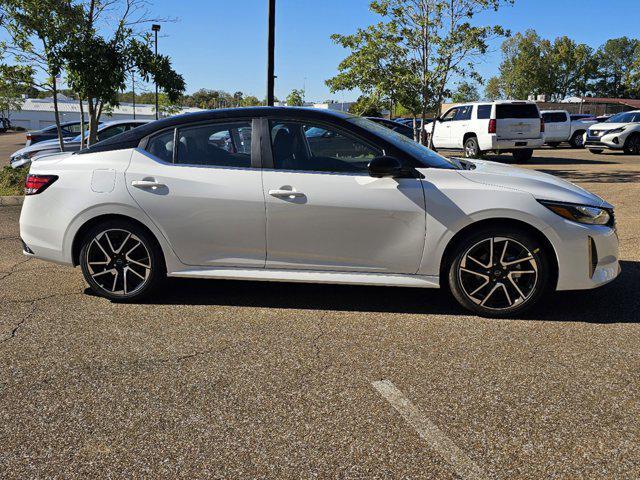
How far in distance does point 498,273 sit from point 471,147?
15703 mm

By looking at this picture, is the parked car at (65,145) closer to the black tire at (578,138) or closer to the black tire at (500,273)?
the black tire at (500,273)

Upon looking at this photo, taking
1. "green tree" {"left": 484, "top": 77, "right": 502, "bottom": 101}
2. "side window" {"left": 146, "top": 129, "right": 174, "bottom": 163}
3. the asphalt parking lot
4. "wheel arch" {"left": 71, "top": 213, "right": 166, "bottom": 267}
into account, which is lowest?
the asphalt parking lot

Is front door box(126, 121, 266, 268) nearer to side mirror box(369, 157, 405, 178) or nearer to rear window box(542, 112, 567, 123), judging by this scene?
side mirror box(369, 157, 405, 178)

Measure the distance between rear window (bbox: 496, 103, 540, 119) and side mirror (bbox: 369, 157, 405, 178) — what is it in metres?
15.2

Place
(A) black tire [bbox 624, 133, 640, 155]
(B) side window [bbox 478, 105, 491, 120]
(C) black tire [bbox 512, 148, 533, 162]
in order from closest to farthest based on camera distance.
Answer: (B) side window [bbox 478, 105, 491, 120] < (C) black tire [bbox 512, 148, 533, 162] < (A) black tire [bbox 624, 133, 640, 155]

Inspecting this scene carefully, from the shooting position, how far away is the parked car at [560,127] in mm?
27922

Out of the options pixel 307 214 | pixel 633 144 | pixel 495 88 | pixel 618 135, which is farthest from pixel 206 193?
pixel 495 88

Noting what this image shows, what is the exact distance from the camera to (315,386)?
351cm

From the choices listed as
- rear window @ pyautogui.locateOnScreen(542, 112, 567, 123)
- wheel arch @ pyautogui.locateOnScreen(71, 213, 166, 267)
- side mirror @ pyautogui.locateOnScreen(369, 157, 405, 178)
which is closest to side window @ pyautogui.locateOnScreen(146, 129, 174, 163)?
wheel arch @ pyautogui.locateOnScreen(71, 213, 166, 267)

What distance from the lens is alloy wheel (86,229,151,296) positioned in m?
5.02

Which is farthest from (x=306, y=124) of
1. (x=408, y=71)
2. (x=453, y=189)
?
(x=408, y=71)

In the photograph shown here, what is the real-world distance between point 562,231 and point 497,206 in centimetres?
50

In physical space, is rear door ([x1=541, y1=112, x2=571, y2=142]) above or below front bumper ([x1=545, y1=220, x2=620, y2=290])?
above

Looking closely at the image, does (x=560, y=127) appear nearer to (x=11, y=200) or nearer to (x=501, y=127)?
(x=501, y=127)
